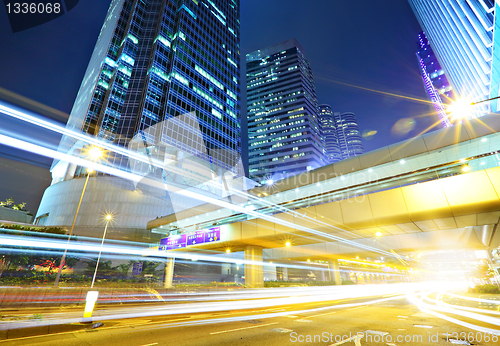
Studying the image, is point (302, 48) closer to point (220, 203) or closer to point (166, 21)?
point (166, 21)

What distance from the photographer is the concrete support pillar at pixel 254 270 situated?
2470 centimetres

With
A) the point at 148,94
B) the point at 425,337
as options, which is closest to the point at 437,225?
the point at 425,337

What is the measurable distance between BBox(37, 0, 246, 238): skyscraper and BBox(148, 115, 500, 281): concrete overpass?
4892 cm

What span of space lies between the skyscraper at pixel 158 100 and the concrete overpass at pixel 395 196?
48922 mm

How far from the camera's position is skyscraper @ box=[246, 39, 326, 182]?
140750 mm

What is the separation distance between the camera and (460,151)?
14016 millimetres

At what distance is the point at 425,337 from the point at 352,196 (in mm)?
10423

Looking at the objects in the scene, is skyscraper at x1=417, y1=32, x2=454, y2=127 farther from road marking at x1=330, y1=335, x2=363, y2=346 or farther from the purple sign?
road marking at x1=330, y1=335, x2=363, y2=346

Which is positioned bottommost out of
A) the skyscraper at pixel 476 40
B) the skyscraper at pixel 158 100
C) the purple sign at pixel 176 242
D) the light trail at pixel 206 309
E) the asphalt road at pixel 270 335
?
the light trail at pixel 206 309

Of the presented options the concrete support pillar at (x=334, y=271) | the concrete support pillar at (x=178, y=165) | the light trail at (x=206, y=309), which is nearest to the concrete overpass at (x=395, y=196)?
the light trail at (x=206, y=309)

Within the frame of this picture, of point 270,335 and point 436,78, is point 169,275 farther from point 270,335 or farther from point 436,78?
point 436,78

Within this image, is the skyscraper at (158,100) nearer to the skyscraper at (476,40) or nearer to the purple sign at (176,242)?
the purple sign at (176,242)

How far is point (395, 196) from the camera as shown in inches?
593

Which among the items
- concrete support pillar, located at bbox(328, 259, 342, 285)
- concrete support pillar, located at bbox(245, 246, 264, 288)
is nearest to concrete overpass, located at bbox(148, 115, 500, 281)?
concrete support pillar, located at bbox(245, 246, 264, 288)
